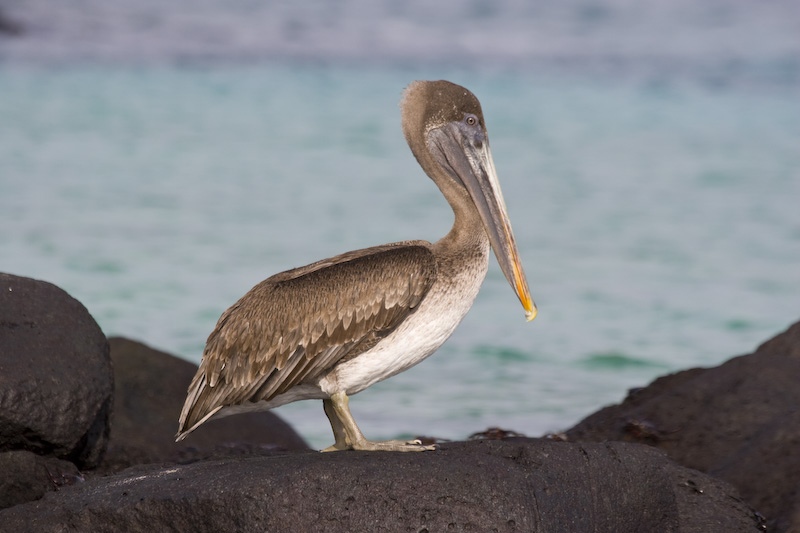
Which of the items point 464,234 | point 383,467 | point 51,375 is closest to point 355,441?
point 383,467

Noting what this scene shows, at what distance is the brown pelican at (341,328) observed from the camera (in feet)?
17.0

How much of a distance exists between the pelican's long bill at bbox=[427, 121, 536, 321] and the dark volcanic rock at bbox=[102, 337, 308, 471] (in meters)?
3.59

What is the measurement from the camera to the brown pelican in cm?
519

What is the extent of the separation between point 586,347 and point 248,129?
20598mm

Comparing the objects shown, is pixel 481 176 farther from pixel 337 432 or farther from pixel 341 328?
pixel 337 432

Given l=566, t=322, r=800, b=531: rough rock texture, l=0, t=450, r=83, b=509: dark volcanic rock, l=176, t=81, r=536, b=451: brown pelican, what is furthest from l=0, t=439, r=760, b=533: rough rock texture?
l=566, t=322, r=800, b=531: rough rock texture

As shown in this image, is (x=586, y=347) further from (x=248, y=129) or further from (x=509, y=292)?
(x=248, y=129)

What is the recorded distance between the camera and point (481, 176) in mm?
5703

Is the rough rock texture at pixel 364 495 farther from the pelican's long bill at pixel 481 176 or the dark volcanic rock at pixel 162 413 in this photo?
the dark volcanic rock at pixel 162 413

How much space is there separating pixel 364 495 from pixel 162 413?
469cm

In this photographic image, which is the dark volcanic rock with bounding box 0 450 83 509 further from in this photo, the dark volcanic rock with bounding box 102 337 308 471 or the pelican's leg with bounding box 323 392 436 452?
the dark volcanic rock with bounding box 102 337 308 471

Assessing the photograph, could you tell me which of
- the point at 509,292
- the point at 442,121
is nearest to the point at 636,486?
the point at 442,121

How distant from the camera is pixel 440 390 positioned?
489 inches

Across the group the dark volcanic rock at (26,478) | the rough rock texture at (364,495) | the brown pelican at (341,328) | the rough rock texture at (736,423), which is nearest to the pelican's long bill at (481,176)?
the brown pelican at (341,328)
